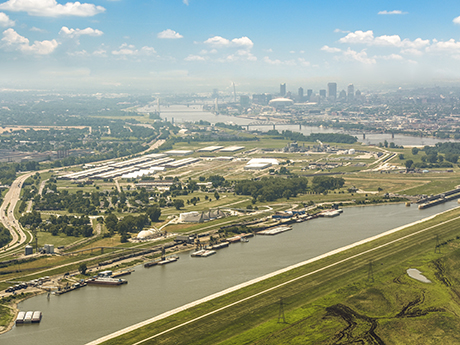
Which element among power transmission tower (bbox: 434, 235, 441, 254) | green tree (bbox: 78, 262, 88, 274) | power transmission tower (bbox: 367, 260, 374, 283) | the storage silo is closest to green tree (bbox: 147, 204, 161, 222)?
the storage silo

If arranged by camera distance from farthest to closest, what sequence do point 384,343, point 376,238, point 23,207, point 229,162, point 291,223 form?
point 229,162 < point 23,207 < point 291,223 < point 376,238 < point 384,343

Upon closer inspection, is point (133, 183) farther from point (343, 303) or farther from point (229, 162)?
point (343, 303)

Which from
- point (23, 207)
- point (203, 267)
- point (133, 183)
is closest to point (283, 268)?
point (203, 267)

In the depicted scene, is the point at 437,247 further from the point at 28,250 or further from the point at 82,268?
the point at 28,250

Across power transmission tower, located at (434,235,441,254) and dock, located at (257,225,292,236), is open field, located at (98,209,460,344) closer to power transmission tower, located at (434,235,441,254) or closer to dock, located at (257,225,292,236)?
power transmission tower, located at (434,235,441,254)

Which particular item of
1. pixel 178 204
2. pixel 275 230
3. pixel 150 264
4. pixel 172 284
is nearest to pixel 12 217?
pixel 178 204

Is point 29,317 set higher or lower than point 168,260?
higher
